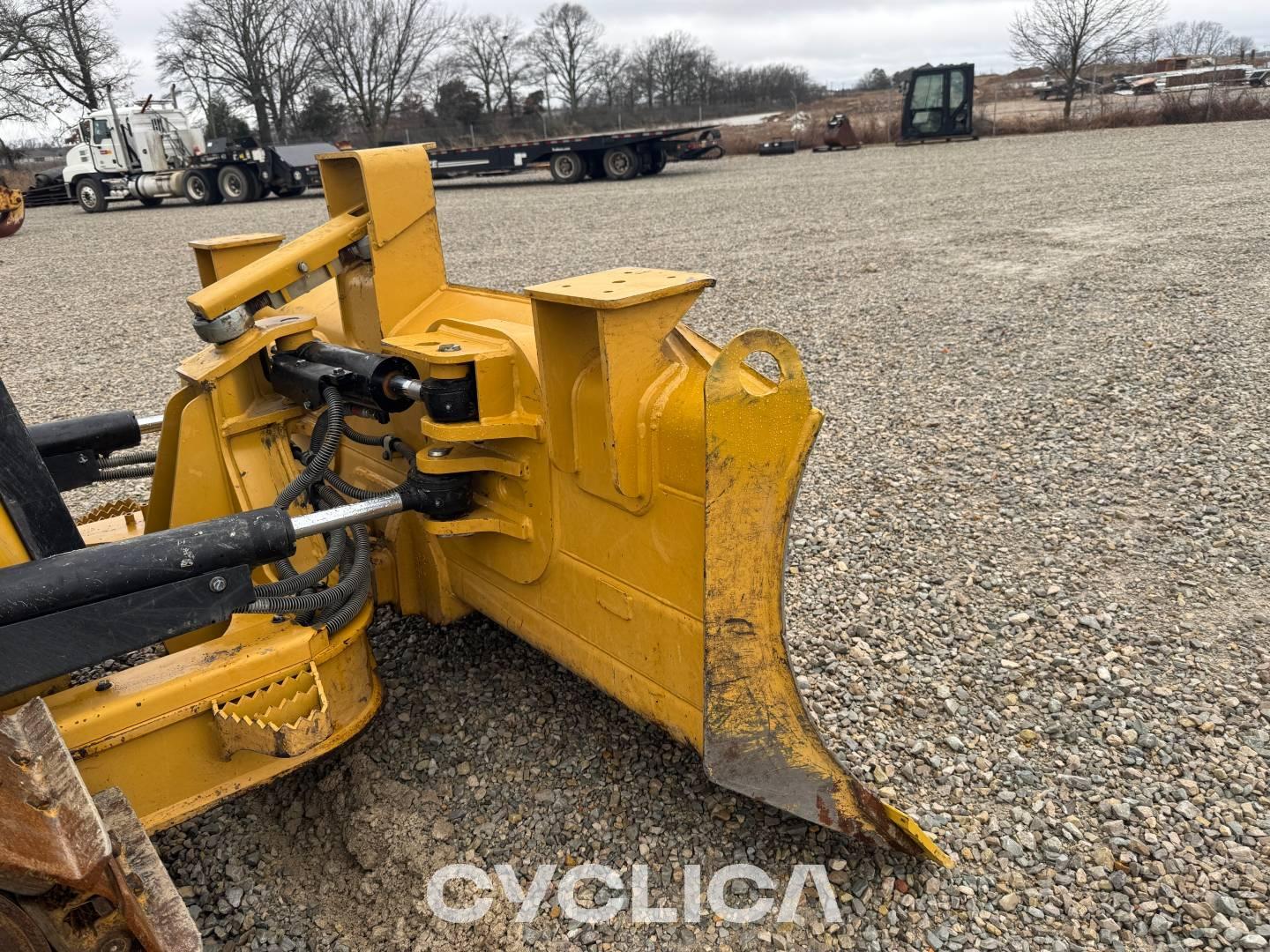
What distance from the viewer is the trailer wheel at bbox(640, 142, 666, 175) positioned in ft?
72.0

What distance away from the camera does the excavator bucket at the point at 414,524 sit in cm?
177

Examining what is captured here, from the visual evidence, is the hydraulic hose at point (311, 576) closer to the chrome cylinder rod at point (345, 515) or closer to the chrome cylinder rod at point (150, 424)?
the chrome cylinder rod at point (345, 515)

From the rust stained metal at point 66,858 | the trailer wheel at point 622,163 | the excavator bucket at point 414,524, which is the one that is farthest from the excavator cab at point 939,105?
the rust stained metal at point 66,858

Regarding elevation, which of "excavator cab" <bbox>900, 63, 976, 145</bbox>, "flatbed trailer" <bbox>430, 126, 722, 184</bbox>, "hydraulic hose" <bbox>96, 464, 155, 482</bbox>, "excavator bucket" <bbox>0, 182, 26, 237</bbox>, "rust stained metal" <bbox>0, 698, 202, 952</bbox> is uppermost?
"excavator cab" <bbox>900, 63, 976, 145</bbox>

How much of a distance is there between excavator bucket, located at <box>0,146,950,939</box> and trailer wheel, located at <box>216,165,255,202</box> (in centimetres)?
2134

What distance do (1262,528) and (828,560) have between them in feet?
5.96

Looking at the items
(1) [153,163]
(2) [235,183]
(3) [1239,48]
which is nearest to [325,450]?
(2) [235,183]

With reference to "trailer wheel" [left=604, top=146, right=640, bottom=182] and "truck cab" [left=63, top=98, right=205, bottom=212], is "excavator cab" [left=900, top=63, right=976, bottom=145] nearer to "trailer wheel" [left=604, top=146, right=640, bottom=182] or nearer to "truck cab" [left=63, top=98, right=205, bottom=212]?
"trailer wheel" [left=604, top=146, right=640, bottom=182]

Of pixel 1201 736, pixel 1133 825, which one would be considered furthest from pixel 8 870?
pixel 1201 736

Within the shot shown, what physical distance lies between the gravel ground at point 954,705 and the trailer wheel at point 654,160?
52.8 ft

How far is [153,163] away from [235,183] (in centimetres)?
232

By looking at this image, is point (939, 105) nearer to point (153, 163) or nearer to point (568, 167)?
point (568, 167)

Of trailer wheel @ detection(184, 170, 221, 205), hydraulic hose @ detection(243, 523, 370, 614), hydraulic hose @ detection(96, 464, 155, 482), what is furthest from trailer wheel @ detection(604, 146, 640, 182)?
hydraulic hose @ detection(243, 523, 370, 614)

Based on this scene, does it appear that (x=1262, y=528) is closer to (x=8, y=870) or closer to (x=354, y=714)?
(x=354, y=714)
